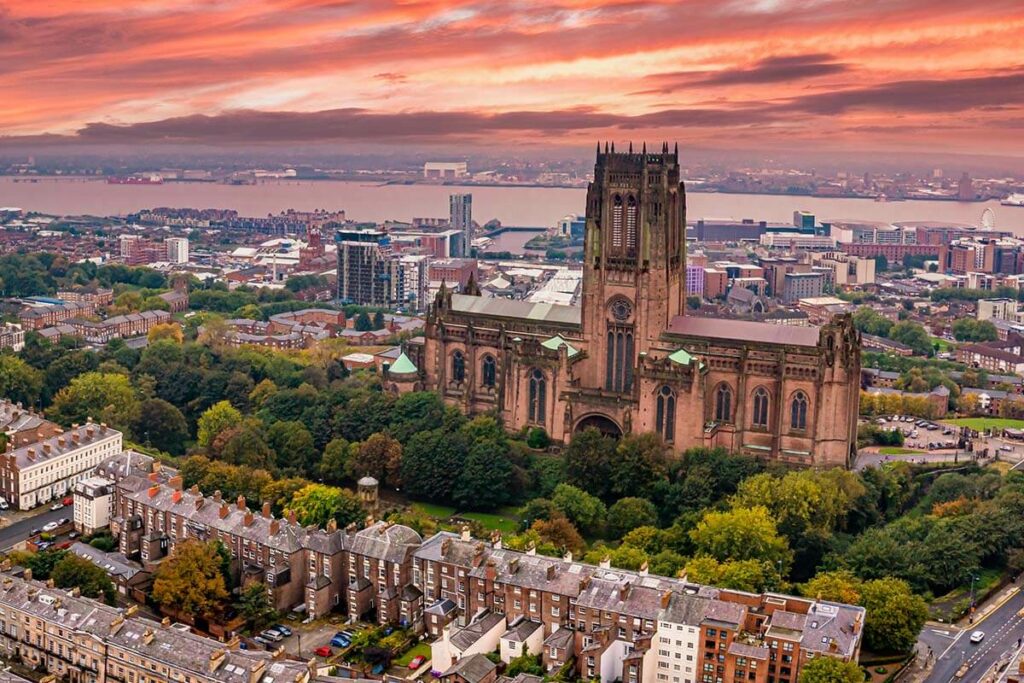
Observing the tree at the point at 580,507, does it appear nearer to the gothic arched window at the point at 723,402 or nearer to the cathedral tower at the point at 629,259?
the gothic arched window at the point at 723,402

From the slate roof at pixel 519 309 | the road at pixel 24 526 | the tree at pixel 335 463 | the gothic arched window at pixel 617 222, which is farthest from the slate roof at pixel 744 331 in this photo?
the road at pixel 24 526

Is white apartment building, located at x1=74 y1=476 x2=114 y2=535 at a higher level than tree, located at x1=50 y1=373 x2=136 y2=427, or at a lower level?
lower

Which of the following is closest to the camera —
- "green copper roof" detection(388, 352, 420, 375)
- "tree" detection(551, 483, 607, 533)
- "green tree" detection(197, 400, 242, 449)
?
"tree" detection(551, 483, 607, 533)

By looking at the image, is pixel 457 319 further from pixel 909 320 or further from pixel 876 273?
pixel 876 273

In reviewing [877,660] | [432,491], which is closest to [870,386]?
[432,491]

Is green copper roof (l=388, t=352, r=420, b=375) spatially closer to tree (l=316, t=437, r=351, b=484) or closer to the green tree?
the green tree

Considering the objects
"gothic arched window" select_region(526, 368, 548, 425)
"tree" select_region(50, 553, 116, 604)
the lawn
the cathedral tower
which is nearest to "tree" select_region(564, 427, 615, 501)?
the cathedral tower
